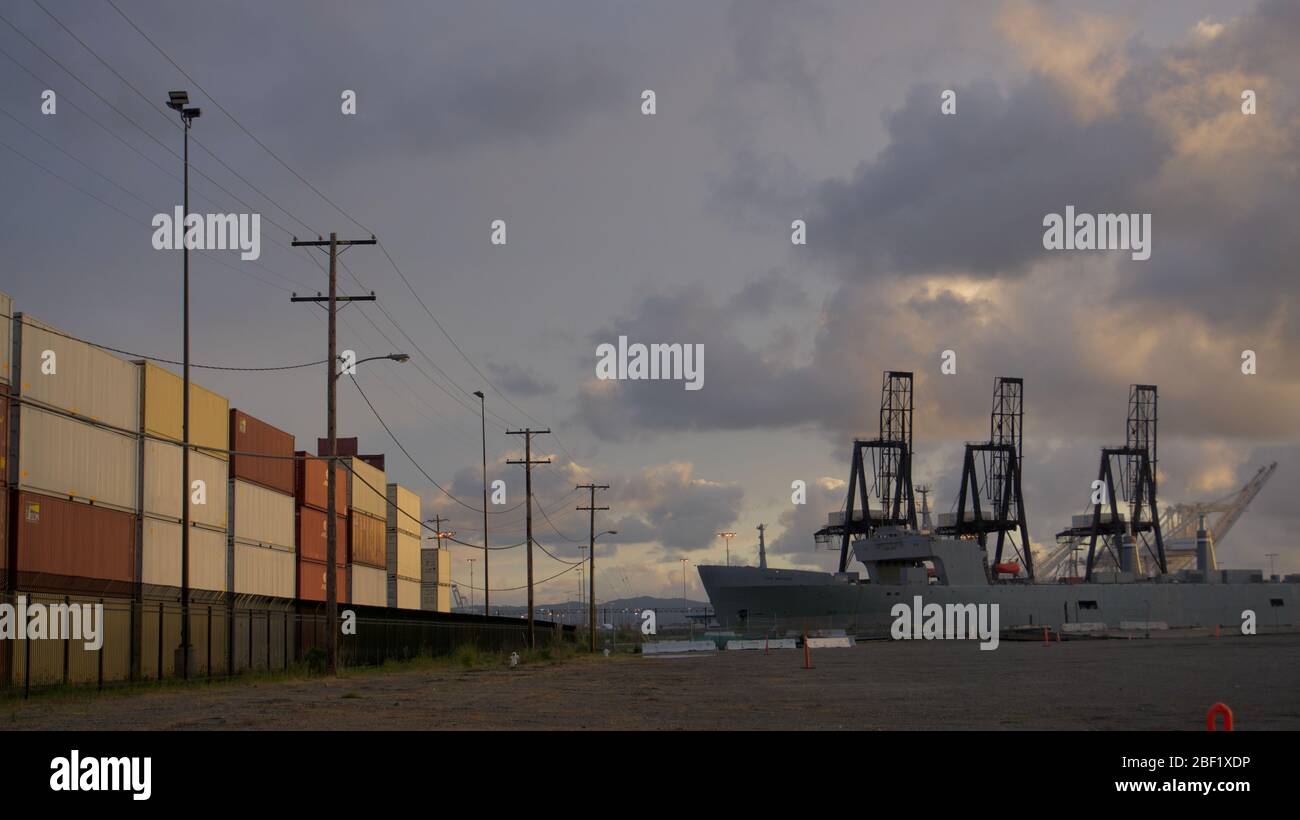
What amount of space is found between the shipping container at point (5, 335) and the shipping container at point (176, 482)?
25.9ft

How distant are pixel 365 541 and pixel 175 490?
24243mm

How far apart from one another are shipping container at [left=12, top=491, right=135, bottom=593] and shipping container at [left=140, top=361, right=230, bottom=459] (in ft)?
12.5

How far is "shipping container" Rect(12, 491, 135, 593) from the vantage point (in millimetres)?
31109

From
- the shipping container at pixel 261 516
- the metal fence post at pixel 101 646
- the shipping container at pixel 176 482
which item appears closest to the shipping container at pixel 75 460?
the shipping container at pixel 176 482

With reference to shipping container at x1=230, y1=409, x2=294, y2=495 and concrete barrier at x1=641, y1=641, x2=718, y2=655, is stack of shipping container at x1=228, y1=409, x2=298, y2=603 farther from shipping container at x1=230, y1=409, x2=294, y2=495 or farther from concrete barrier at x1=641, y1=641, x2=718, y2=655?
concrete barrier at x1=641, y1=641, x2=718, y2=655

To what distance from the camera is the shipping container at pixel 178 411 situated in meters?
39.8

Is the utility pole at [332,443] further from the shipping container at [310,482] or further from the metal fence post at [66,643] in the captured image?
the shipping container at [310,482]

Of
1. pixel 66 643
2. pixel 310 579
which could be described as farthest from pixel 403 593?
pixel 66 643

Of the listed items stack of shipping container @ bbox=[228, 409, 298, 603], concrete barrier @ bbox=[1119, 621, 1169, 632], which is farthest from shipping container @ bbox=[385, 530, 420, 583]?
concrete barrier @ bbox=[1119, 621, 1169, 632]

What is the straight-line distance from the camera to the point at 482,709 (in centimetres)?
1920

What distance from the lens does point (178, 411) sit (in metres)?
42.0
